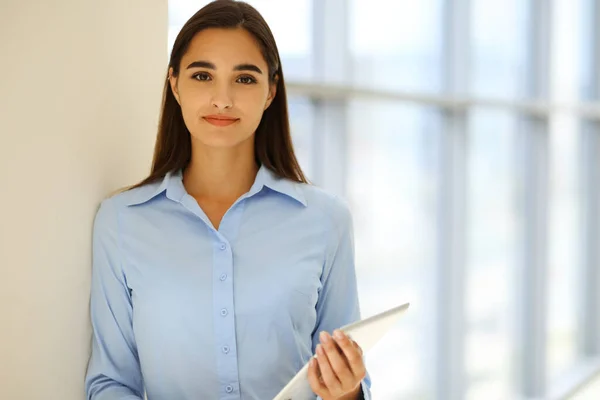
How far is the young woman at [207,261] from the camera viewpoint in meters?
1.54

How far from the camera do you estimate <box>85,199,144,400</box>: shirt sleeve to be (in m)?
A: 1.54

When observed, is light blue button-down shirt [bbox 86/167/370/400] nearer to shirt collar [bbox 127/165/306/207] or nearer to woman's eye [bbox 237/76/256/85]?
shirt collar [bbox 127/165/306/207]

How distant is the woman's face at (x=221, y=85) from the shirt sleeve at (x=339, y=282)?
297 millimetres

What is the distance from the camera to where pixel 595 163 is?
19.0 ft

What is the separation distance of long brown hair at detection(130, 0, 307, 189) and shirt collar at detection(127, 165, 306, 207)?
0.07 feet

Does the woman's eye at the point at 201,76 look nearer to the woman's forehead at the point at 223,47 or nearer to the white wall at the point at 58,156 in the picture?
the woman's forehead at the point at 223,47

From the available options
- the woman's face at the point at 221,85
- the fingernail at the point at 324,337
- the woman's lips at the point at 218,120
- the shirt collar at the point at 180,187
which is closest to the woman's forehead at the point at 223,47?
the woman's face at the point at 221,85

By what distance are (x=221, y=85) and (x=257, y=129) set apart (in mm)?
224

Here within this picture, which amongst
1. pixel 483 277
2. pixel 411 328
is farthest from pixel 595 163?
pixel 411 328

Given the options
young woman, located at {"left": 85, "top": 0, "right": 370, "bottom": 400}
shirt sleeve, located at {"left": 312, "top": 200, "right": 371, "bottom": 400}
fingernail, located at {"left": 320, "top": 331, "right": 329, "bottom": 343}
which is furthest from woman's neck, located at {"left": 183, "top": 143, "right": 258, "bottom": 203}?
fingernail, located at {"left": 320, "top": 331, "right": 329, "bottom": 343}

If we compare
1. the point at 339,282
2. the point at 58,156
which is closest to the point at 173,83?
the point at 58,156

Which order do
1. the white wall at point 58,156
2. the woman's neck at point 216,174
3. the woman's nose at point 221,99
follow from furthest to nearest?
the woman's neck at point 216,174
the woman's nose at point 221,99
the white wall at point 58,156

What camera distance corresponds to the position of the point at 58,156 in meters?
1.40

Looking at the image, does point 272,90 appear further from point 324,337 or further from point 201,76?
point 324,337
